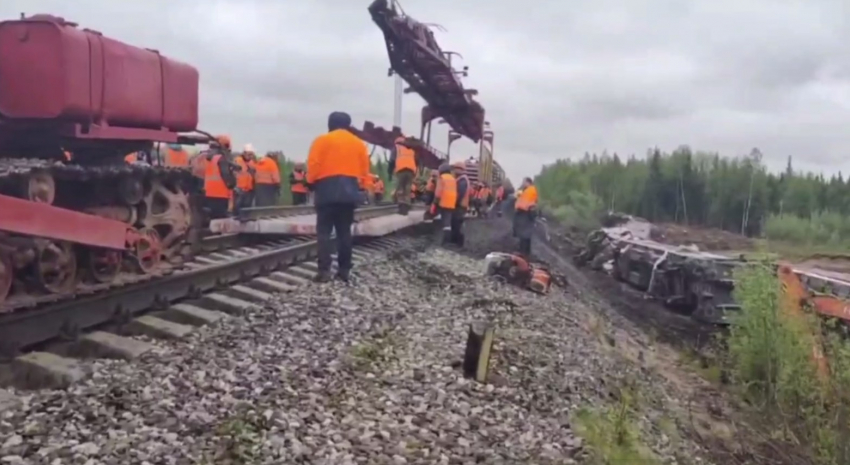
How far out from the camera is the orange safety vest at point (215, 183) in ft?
44.0

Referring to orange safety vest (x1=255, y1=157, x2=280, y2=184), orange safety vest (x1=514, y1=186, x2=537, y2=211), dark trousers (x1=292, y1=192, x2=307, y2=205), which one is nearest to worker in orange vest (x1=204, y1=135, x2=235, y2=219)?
orange safety vest (x1=255, y1=157, x2=280, y2=184)

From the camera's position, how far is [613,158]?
222 feet

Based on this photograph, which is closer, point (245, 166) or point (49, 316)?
point (49, 316)

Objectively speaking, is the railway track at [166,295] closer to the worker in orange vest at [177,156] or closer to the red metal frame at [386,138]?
the worker in orange vest at [177,156]

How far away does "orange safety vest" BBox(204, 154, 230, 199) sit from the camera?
1341 cm

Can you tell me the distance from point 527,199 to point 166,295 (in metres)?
10.1

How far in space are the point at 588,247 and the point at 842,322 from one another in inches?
458

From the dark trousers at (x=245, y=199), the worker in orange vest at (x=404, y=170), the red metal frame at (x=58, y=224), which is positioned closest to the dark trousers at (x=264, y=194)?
the dark trousers at (x=245, y=199)

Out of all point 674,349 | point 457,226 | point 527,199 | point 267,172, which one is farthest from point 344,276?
point 267,172

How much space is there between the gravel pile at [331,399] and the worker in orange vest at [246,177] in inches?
338

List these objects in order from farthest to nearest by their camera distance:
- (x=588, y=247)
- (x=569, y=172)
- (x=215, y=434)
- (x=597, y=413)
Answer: (x=569, y=172) → (x=588, y=247) → (x=597, y=413) → (x=215, y=434)

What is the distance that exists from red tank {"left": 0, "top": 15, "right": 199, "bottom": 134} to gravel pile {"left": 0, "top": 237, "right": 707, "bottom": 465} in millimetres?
1983

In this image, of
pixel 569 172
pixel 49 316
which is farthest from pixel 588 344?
pixel 569 172

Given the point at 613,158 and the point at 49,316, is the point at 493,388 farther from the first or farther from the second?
the point at 613,158
